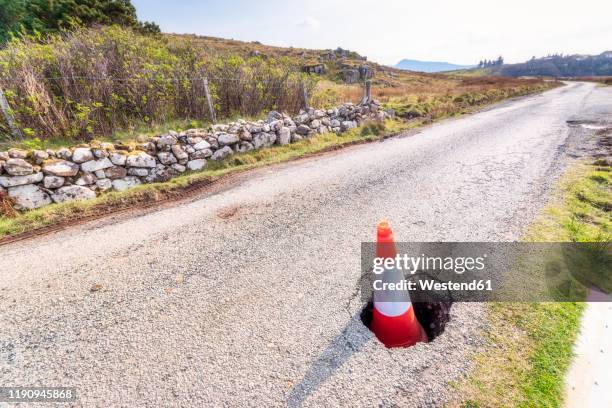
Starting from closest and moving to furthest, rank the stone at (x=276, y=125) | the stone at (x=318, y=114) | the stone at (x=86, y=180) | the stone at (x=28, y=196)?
the stone at (x=28, y=196), the stone at (x=86, y=180), the stone at (x=276, y=125), the stone at (x=318, y=114)

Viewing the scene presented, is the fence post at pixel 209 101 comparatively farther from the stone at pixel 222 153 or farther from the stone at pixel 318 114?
the stone at pixel 318 114

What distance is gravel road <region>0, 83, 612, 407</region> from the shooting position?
Result: 197 centimetres

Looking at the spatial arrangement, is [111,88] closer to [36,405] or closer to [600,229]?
[36,405]

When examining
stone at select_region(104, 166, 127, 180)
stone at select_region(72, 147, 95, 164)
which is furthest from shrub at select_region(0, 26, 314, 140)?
stone at select_region(104, 166, 127, 180)

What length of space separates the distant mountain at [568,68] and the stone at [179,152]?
162349 mm

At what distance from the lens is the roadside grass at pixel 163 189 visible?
4526 mm

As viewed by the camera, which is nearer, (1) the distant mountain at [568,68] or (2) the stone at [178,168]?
(2) the stone at [178,168]

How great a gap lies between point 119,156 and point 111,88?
2.52 meters

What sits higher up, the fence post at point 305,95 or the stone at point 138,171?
the fence post at point 305,95

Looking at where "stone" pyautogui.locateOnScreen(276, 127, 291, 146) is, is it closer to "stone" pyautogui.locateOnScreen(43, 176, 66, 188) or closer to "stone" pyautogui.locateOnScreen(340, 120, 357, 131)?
"stone" pyautogui.locateOnScreen(340, 120, 357, 131)

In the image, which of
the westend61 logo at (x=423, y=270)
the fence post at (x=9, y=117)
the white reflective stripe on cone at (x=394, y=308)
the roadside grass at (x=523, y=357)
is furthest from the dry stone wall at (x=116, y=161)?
the roadside grass at (x=523, y=357)

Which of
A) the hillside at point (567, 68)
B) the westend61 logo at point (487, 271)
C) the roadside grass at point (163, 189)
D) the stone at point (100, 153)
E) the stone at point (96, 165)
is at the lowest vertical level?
the westend61 logo at point (487, 271)

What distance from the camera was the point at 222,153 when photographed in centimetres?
746

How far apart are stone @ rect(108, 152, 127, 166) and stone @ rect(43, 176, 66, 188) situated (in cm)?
90
